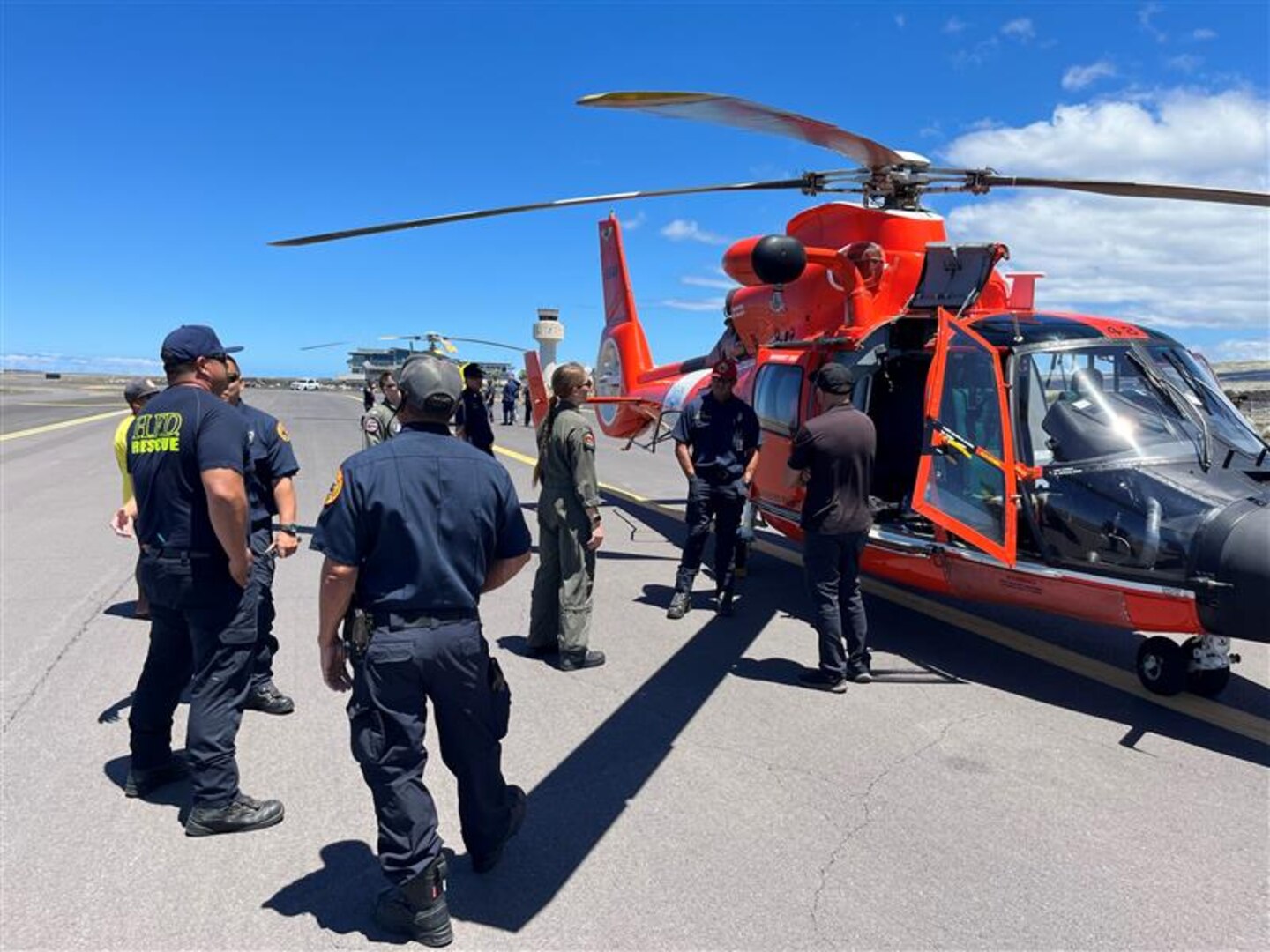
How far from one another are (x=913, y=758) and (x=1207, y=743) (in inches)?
57.8

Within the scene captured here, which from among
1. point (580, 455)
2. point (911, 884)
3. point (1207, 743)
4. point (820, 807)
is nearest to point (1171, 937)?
point (911, 884)

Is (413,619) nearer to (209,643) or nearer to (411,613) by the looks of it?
(411,613)

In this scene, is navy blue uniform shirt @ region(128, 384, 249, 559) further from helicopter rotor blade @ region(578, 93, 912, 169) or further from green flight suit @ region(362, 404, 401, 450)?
green flight suit @ region(362, 404, 401, 450)

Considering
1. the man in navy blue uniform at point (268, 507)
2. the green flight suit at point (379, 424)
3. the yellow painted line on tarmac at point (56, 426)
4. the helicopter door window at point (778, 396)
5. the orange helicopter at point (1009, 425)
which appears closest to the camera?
the man in navy blue uniform at point (268, 507)

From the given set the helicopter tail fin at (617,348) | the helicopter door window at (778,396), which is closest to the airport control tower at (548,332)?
the helicopter tail fin at (617,348)

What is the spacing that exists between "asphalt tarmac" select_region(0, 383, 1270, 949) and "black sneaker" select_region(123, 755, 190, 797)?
0.16 feet

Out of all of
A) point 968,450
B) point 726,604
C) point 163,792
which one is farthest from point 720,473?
point 163,792

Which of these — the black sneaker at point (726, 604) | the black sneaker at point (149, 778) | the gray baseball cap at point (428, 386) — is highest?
the gray baseball cap at point (428, 386)

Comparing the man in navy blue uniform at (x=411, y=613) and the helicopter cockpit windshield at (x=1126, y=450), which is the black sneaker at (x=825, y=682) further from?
the man in navy blue uniform at (x=411, y=613)

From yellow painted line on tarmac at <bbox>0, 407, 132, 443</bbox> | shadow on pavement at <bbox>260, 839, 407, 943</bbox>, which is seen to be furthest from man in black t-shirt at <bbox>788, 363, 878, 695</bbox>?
yellow painted line on tarmac at <bbox>0, 407, 132, 443</bbox>

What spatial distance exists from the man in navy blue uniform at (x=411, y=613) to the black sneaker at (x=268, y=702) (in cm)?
179

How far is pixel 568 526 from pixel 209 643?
224 cm

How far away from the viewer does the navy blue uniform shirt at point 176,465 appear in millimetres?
2967

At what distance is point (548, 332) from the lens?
25.9 meters
